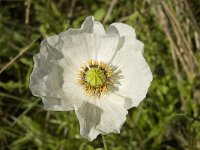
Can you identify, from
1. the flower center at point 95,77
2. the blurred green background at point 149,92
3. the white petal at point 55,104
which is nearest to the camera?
the white petal at point 55,104

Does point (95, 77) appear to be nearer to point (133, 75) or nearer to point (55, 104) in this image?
point (133, 75)

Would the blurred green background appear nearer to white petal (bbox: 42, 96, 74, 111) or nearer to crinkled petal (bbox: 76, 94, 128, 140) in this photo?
crinkled petal (bbox: 76, 94, 128, 140)

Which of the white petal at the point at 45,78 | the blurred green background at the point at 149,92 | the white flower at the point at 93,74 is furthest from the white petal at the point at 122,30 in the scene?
the blurred green background at the point at 149,92

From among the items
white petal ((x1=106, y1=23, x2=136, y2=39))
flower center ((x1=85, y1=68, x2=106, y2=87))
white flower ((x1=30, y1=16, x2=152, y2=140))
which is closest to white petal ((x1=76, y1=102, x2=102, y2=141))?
white flower ((x1=30, y1=16, x2=152, y2=140))

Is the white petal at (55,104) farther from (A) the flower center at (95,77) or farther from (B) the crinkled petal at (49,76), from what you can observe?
(A) the flower center at (95,77)

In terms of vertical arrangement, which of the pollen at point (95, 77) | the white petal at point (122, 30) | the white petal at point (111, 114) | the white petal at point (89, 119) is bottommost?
the white petal at point (89, 119)

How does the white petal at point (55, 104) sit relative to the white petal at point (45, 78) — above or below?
below
